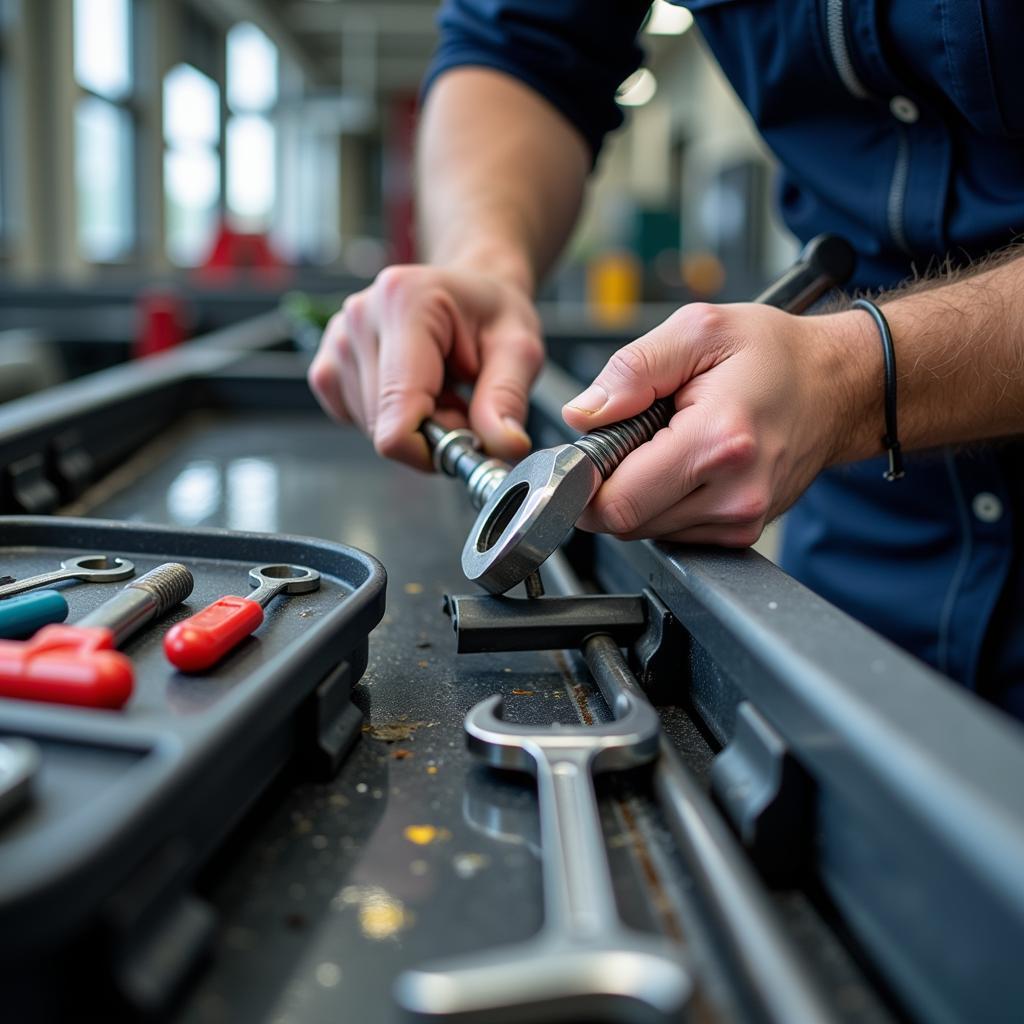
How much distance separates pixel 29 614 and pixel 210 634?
0.09 m

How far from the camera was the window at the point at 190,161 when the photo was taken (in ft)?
25.0

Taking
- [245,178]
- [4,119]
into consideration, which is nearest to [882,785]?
[4,119]

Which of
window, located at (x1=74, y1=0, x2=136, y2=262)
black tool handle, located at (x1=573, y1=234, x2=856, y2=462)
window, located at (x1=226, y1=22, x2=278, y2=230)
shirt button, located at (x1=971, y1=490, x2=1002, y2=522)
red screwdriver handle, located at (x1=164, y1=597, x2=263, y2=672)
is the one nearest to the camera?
red screwdriver handle, located at (x1=164, y1=597, x2=263, y2=672)

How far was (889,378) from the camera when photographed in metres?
0.57

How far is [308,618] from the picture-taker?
0.45 metres

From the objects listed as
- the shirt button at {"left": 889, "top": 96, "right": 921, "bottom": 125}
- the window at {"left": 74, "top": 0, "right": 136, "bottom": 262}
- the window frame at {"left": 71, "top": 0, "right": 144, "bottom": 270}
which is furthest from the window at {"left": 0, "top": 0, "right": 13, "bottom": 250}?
the shirt button at {"left": 889, "top": 96, "right": 921, "bottom": 125}

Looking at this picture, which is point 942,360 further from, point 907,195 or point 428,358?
point 428,358

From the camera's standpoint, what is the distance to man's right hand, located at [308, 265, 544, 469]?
0.73m

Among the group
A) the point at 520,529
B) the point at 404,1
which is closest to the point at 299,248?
the point at 404,1

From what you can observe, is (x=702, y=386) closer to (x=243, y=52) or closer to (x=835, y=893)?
(x=835, y=893)

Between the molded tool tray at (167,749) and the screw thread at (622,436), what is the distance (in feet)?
0.42

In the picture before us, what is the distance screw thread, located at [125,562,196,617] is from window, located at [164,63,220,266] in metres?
7.41

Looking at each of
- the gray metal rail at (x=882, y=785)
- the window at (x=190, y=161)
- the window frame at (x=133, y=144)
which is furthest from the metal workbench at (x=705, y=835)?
the window at (x=190, y=161)

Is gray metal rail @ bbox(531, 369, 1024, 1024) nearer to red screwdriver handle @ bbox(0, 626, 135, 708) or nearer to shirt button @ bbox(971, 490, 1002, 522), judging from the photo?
red screwdriver handle @ bbox(0, 626, 135, 708)
